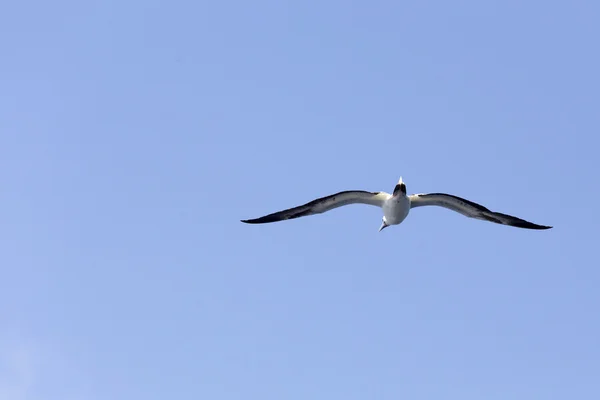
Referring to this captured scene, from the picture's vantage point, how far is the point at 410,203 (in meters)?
59.2

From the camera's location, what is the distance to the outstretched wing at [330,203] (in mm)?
58750

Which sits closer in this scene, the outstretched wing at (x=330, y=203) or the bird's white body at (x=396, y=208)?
the bird's white body at (x=396, y=208)

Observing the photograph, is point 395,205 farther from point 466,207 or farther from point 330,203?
point 466,207

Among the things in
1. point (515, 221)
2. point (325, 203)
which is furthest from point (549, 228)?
point (325, 203)

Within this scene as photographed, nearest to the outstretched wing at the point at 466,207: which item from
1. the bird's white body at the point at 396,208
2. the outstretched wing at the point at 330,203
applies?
the bird's white body at the point at 396,208

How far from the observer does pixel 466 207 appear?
5953 cm

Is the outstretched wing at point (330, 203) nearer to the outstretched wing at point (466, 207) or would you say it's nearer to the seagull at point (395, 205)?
the seagull at point (395, 205)

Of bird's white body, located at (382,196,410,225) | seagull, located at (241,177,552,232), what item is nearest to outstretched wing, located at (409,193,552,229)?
seagull, located at (241,177,552,232)

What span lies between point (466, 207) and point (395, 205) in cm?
460

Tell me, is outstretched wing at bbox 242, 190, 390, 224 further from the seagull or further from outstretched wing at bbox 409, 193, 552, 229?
outstretched wing at bbox 409, 193, 552, 229

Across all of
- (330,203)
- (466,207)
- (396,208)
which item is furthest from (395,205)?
(466,207)

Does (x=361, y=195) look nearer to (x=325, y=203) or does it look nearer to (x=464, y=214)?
(x=325, y=203)

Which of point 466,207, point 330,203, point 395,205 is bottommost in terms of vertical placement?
point 395,205

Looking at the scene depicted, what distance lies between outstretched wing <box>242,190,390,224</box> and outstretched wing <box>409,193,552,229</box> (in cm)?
214
